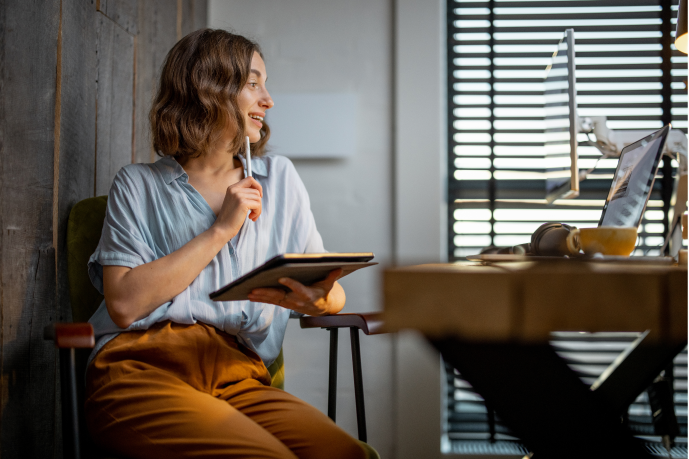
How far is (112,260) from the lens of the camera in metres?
1.17

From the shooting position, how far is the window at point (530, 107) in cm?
214

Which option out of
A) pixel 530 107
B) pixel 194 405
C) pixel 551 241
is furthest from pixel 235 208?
pixel 530 107

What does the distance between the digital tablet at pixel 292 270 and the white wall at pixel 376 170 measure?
3.67ft

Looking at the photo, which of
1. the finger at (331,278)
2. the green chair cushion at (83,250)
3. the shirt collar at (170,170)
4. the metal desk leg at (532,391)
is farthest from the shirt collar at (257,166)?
the metal desk leg at (532,391)

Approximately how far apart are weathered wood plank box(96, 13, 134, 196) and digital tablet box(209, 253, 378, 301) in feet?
2.87

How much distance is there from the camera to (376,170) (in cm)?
209

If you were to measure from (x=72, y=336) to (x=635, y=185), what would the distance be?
1095 mm

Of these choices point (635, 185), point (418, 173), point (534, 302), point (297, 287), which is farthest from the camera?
point (418, 173)

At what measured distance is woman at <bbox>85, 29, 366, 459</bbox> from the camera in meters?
1.00

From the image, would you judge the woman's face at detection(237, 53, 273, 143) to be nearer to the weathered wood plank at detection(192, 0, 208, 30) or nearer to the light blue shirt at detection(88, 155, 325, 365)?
the light blue shirt at detection(88, 155, 325, 365)

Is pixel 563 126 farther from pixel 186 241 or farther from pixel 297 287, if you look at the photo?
pixel 186 241

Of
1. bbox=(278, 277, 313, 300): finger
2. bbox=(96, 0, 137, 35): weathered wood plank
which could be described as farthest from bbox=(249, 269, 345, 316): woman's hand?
bbox=(96, 0, 137, 35): weathered wood plank

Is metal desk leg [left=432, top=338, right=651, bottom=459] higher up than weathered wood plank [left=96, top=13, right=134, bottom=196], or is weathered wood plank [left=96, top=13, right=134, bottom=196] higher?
weathered wood plank [left=96, top=13, right=134, bottom=196]

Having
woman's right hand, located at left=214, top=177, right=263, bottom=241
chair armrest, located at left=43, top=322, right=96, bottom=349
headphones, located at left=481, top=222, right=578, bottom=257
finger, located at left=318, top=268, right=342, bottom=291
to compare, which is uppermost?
woman's right hand, located at left=214, top=177, right=263, bottom=241
